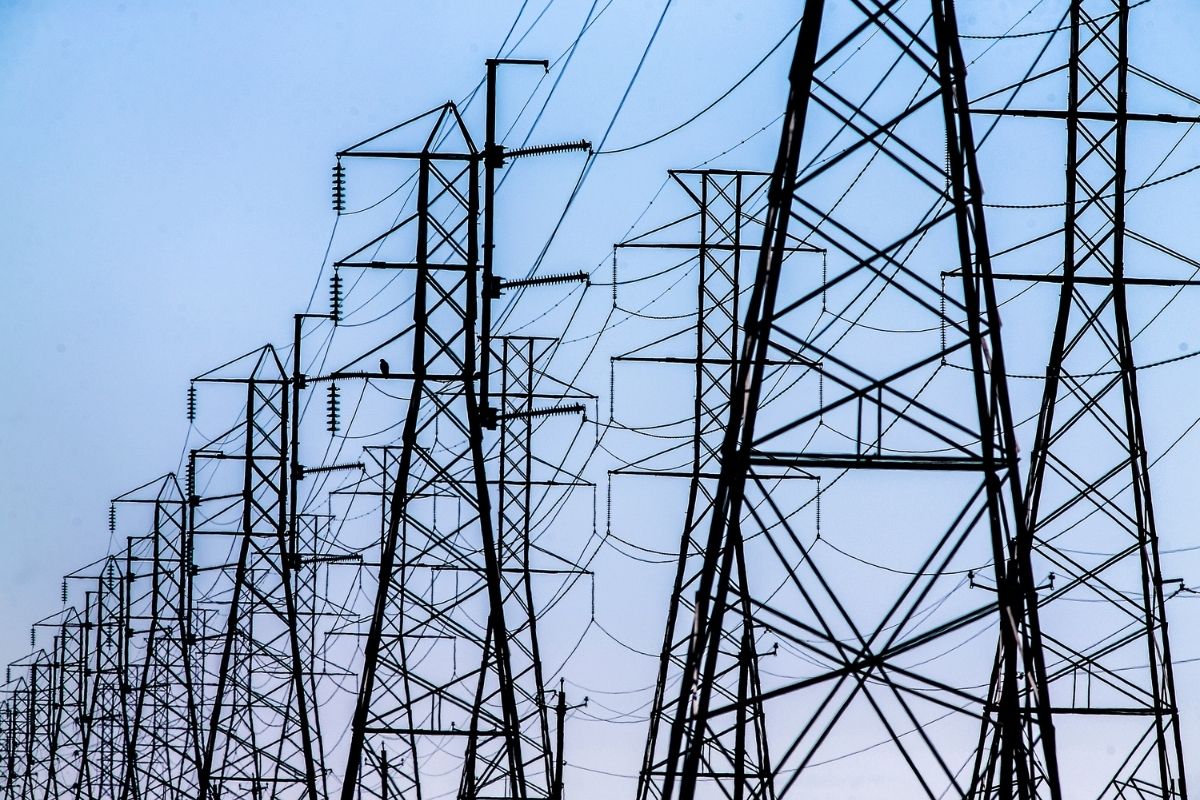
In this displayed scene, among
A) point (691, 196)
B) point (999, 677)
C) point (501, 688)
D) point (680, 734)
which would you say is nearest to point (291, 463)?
point (691, 196)

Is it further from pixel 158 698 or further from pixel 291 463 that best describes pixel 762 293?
pixel 158 698

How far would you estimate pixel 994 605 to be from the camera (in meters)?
13.6

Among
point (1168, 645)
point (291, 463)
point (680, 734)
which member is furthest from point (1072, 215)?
point (291, 463)

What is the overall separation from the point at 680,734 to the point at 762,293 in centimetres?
336

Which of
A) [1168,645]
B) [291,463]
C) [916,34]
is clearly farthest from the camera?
[291,463]

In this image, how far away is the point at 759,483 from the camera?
14.0 meters

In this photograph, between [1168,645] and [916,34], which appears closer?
[916,34]

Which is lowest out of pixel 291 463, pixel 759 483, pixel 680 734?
pixel 680 734

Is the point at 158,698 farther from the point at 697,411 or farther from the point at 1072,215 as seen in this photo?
the point at 1072,215

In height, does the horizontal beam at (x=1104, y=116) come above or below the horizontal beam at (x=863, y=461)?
above

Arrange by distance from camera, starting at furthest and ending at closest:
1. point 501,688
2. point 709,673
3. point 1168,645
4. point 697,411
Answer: point 697,411 → point 501,688 → point 1168,645 → point 709,673

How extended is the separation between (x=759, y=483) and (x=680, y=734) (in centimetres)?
197

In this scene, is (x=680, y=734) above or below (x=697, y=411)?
A: below

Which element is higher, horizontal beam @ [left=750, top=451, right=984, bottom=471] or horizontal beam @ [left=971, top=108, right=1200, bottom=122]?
horizontal beam @ [left=971, top=108, right=1200, bottom=122]
